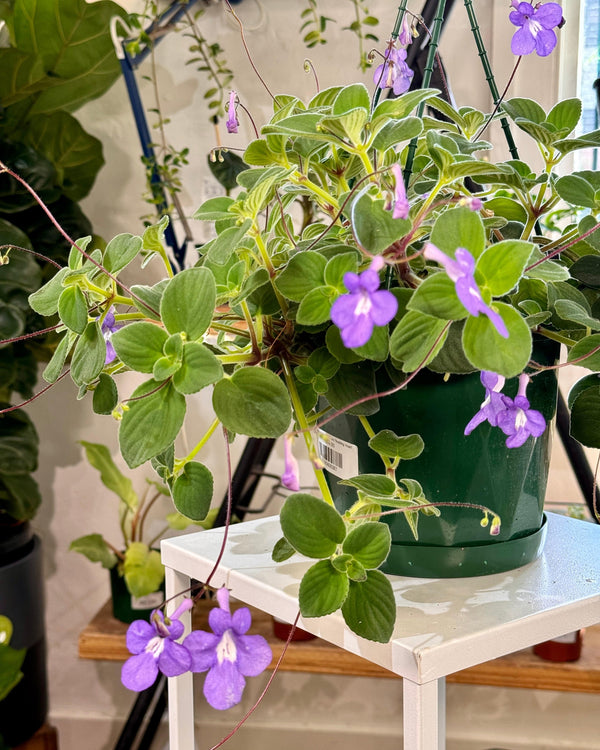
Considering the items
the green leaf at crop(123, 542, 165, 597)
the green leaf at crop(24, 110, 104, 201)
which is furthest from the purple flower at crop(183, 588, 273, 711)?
the green leaf at crop(24, 110, 104, 201)

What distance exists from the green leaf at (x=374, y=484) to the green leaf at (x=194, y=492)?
81 mm

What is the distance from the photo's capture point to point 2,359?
54.2 inches

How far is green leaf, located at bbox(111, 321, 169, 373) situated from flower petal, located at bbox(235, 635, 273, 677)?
0.14 meters

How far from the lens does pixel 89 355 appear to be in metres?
0.43

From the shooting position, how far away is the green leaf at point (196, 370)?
1.18 ft

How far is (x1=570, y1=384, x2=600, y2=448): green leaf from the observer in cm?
44

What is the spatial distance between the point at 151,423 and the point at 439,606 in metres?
0.21

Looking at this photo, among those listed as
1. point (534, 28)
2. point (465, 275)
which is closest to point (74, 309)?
point (465, 275)

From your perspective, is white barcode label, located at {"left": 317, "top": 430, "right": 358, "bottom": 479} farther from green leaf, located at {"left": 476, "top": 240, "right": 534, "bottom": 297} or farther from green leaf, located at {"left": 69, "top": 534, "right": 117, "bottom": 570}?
green leaf, located at {"left": 69, "top": 534, "right": 117, "bottom": 570}

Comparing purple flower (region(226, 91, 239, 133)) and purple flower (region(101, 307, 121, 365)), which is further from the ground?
purple flower (region(226, 91, 239, 133))

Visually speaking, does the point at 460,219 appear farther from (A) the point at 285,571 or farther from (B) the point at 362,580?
(A) the point at 285,571

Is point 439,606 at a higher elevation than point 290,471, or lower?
lower

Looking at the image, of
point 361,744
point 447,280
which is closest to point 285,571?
point 447,280

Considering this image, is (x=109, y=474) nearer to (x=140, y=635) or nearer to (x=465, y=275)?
(x=140, y=635)
